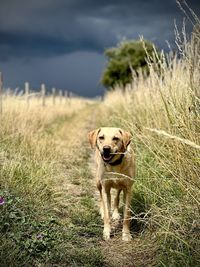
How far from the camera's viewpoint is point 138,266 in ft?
13.5

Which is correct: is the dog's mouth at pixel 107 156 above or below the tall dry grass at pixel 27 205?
above

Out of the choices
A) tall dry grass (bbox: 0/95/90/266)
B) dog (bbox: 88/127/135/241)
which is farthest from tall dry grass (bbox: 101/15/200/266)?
tall dry grass (bbox: 0/95/90/266)

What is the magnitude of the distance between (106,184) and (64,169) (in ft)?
10.2

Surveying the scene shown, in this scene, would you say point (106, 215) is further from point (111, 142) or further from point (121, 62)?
point (121, 62)

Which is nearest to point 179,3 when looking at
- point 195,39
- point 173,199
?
point 195,39

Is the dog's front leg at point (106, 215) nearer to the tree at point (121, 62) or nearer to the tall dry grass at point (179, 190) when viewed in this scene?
the tall dry grass at point (179, 190)

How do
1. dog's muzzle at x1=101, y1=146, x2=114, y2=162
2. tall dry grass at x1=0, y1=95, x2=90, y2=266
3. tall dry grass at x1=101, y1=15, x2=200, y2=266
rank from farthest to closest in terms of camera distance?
dog's muzzle at x1=101, y1=146, x2=114, y2=162
tall dry grass at x1=0, y1=95, x2=90, y2=266
tall dry grass at x1=101, y1=15, x2=200, y2=266

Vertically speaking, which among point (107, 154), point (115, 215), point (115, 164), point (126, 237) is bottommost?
point (126, 237)

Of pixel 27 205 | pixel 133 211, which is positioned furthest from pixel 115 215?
pixel 27 205

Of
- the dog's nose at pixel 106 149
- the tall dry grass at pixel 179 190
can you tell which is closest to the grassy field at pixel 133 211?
the tall dry grass at pixel 179 190

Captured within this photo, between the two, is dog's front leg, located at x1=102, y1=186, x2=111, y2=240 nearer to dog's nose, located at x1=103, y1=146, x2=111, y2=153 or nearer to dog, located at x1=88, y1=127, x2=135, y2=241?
dog, located at x1=88, y1=127, x2=135, y2=241

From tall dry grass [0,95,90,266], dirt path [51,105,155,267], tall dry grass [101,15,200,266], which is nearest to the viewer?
tall dry grass [101,15,200,266]

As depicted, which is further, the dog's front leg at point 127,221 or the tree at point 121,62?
the tree at point 121,62

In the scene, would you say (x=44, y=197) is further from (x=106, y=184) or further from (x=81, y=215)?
(x=106, y=184)
